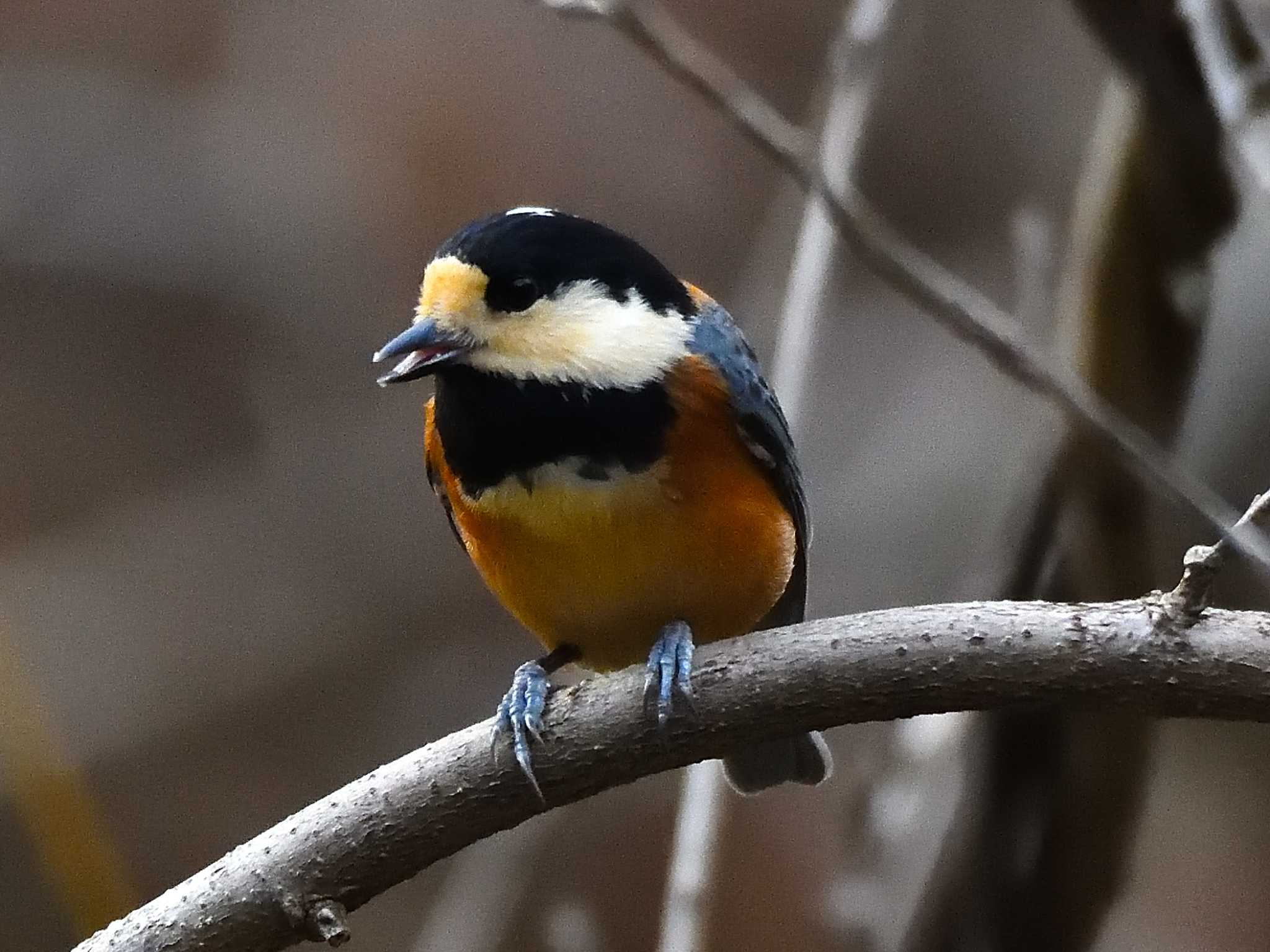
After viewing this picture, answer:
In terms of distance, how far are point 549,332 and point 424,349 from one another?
0.39 feet

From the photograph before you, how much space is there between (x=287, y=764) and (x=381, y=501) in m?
0.62

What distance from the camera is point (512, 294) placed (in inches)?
57.3

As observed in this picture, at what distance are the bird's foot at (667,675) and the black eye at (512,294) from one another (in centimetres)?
34

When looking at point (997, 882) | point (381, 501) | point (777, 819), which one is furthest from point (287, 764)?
point (997, 882)

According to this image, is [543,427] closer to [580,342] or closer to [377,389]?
[580,342]

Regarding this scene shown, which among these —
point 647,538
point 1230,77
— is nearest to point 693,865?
point 647,538

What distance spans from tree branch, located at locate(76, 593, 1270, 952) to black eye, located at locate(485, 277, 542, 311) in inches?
15.2

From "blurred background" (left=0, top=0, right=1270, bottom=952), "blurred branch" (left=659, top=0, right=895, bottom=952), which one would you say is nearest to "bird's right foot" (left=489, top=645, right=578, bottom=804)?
"blurred branch" (left=659, top=0, right=895, bottom=952)

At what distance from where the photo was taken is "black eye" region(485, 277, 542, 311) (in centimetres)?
145

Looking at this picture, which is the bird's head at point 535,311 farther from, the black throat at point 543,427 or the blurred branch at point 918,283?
the blurred branch at point 918,283

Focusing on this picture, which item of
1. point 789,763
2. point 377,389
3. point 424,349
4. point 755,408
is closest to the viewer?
point 424,349

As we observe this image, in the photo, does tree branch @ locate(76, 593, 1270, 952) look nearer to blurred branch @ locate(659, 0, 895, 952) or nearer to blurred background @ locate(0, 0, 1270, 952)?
blurred branch @ locate(659, 0, 895, 952)

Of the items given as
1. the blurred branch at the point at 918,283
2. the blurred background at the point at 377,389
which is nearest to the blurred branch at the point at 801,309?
the blurred branch at the point at 918,283

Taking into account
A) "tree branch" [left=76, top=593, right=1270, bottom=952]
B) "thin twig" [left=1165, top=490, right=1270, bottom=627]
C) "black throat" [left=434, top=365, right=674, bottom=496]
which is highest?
"black throat" [left=434, top=365, right=674, bottom=496]
